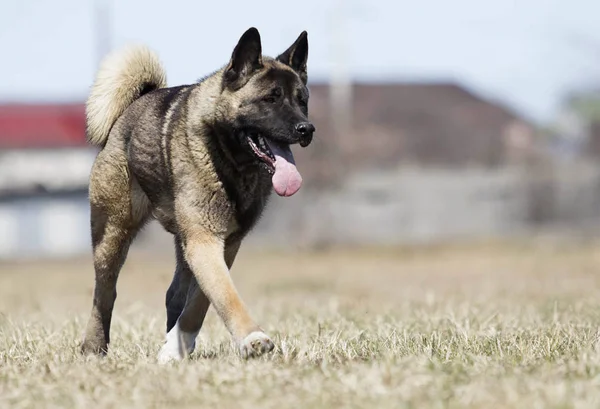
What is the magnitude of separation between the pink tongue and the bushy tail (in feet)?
5.35

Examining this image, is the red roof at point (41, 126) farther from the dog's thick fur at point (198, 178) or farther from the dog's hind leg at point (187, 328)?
the dog's hind leg at point (187, 328)

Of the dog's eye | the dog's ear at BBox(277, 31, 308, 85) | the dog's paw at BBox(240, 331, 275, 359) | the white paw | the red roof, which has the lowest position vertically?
the red roof

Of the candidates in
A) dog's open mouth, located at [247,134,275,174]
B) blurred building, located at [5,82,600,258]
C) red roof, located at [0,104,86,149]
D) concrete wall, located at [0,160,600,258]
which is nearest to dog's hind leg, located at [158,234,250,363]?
dog's open mouth, located at [247,134,275,174]

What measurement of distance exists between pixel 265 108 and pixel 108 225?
1.55m

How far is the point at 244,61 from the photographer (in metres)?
6.65

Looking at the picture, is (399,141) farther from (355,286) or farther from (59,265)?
(355,286)

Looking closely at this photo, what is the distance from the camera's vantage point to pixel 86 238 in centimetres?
4797

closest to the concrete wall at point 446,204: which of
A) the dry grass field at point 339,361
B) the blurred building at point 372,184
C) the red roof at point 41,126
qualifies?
the blurred building at point 372,184

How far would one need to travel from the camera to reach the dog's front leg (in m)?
5.79

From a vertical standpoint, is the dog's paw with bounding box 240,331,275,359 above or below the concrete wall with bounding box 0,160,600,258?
above

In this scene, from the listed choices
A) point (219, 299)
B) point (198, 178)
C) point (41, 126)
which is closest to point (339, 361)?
point (219, 299)

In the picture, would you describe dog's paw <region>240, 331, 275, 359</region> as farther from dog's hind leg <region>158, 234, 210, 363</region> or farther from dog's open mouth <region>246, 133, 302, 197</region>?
dog's open mouth <region>246, 133, 302, 197</region>

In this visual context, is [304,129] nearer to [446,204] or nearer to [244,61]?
[244,61]

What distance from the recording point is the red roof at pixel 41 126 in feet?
168
